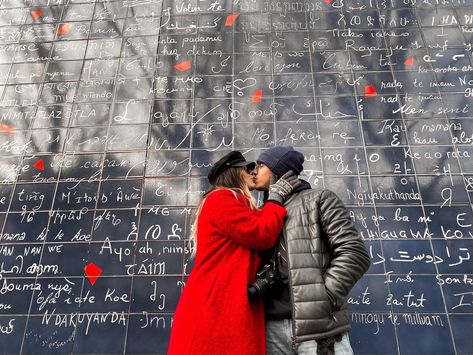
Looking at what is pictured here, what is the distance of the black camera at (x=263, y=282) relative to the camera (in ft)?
5.93

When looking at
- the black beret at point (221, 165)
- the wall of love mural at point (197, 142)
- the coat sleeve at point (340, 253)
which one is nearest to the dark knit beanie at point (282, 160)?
the black beret at point (221, 165)

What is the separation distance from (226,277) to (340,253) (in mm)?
586

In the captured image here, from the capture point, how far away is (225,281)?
182 centimetres

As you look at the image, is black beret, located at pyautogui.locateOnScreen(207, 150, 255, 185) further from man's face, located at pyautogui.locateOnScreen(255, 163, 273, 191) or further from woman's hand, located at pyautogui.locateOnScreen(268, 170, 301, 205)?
woman's hand, located at pyautogui.locateOnScreen(268, 170, 301, 205)

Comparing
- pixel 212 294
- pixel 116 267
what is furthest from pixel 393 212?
pixel 116 267

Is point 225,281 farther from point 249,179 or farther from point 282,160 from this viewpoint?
point 282,160

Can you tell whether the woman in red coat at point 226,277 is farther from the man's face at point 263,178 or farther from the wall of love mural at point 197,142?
the wall of love mural at point 197,142

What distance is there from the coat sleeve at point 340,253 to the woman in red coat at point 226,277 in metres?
0.24

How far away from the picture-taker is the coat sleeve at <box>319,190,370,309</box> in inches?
70.9

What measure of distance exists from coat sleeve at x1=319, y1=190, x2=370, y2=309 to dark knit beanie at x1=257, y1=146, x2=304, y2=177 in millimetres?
288

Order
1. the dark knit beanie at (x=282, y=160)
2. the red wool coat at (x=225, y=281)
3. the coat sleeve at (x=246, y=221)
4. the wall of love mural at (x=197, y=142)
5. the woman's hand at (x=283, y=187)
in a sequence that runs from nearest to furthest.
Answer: the red wool coat at (x=225, y=281) < the coat sleeve at (x=246, y=221) < the woman's hand at (x=283, y=187) < the dark knit beanie at (x=282, y=160) < the wall of love mural at (x=197, y=142)

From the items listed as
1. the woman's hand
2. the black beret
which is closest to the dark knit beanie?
the woman's hand

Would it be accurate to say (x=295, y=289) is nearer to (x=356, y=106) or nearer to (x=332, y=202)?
(x=332, y=202)

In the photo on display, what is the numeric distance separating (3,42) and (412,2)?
544 centimetres
